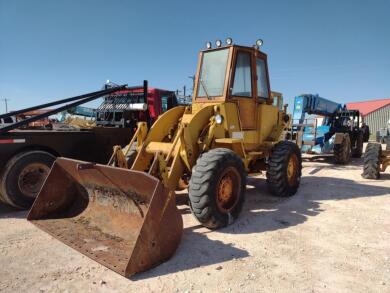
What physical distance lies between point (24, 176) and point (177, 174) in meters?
2.80

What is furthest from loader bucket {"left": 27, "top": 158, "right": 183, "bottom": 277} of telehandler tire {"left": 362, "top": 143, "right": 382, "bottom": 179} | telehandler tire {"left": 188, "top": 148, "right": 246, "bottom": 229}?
telehandler tire {"left": 362, "top": 143, "right": 382, "bottom": 179}

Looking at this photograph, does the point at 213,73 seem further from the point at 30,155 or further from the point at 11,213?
the point at 11,213

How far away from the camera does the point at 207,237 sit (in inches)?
Answer: 172

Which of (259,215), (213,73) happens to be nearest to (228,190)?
(259,215)

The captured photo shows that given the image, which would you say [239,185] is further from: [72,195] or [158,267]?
[72,195]

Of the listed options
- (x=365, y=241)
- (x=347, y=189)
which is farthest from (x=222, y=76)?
(x=347, y=189)

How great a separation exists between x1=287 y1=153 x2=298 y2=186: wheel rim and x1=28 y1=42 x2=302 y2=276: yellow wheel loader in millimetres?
23

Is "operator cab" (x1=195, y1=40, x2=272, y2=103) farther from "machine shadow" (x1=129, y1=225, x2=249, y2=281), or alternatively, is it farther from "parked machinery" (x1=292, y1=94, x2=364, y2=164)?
"parked machinery" (x1=292, y1=94, x2=364, y2=164)

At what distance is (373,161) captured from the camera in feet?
28.5

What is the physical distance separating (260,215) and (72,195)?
2.93 meters

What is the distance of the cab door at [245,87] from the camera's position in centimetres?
586

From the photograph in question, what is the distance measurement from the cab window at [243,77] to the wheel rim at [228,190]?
1.64 metres

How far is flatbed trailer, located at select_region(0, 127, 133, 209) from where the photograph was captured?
18.3 feet

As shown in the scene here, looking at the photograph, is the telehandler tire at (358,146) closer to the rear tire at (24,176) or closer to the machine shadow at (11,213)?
the rear tire at (24,176)
